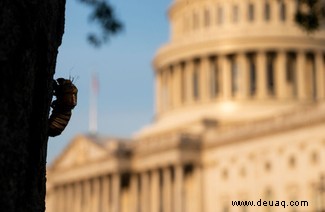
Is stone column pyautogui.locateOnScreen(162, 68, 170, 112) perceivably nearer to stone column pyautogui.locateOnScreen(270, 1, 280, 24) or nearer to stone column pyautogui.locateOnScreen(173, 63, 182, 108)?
stone column pyautogui.locateOnScreen(173, 63, 182, 108)

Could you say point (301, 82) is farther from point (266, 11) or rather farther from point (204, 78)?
point (266, 11)

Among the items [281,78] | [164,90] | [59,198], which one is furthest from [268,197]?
[59,198]

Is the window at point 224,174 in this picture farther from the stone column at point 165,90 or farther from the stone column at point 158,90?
the stone column at point 158,90

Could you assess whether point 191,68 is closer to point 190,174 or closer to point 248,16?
point 248,16

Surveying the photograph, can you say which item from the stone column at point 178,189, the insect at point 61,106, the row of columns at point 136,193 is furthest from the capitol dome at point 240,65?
the insect at point 61,106

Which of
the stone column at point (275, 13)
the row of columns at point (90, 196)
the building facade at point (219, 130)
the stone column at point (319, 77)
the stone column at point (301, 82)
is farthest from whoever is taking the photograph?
the stone column at point (275, 13)

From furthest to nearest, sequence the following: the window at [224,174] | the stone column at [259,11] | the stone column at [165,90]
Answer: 1. the stone column at [165,90]
2. the stone column at [259,11]
3. the window at [224,174]

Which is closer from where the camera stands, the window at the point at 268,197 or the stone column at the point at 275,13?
the window at the point at 268,197
